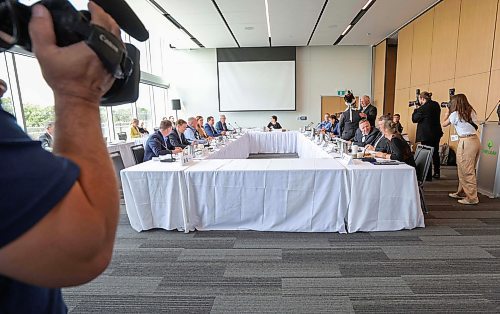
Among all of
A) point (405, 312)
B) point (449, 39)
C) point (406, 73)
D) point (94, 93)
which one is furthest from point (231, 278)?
point (406, 73)

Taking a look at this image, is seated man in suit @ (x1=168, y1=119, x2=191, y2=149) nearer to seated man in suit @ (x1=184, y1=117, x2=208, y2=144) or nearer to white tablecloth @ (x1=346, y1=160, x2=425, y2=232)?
seated man in suit @ (x1=184, y1=117, x2=208, y2=144)

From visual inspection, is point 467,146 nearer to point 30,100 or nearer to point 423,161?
point 423,161

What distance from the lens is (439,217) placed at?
3398mm

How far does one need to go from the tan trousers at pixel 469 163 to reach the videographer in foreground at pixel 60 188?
4524 mm

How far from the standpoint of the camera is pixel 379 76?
10.5 meters

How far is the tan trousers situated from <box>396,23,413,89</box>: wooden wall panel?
16.7 feet

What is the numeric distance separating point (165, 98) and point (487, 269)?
10782 millimetres

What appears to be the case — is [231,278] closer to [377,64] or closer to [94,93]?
[94,93]

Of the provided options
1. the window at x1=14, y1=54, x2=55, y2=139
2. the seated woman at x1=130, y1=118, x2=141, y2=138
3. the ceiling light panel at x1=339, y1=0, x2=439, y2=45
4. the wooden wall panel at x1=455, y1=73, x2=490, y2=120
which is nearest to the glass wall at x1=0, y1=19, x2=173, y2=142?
the window at x1=14, y1=54, x2=55, y2=139

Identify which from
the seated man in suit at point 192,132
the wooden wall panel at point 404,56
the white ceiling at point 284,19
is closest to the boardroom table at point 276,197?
the seated man in suit at point 192,132

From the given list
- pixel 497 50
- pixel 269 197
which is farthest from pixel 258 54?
pixel 269 197

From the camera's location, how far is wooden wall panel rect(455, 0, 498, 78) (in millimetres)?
5051

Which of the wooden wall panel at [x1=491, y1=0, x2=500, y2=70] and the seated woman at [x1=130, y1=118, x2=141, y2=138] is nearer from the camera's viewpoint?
the wooden wall panel at [x1=491, y1=0, x2=500, y2=70]

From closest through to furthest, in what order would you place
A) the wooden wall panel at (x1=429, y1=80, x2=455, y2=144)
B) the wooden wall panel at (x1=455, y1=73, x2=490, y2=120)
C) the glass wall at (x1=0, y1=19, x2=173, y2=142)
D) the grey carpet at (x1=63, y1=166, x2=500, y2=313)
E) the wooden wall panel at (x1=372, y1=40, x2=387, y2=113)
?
the glass wall at (x1=0, y1=19, x2=173, y2=142), the grey carpet at (x1=63, y1=166, x2=500, y2=313), the wooden wall panel at (x1=455, y1=73, x2=490, y2=120), the wooden wall panel at (x1=429, y1=80, x2=455, y2=144), the wooden wall panel at (x1=372, y1=40, x2=387, y2=113)
